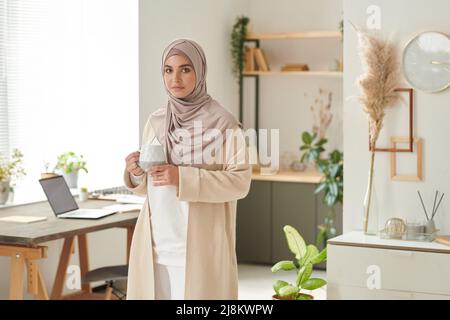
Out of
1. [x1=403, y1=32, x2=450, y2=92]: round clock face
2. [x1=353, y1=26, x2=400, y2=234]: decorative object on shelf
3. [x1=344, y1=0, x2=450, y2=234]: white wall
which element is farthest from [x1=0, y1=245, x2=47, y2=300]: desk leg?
[x1=403, y1=32, x2=450, y2=92]: round clock face

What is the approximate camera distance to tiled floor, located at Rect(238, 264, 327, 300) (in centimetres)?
534

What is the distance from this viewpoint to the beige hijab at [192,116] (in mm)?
2768

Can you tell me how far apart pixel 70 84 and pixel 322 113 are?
86.4 inches

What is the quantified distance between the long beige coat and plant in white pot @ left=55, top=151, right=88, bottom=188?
2.23 m

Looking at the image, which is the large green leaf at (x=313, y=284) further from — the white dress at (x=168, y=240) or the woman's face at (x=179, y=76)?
the woman's face at (x=179, y=76)

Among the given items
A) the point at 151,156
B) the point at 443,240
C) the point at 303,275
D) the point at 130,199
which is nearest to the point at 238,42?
the point at 130,199

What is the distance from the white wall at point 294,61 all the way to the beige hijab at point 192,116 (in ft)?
12.3

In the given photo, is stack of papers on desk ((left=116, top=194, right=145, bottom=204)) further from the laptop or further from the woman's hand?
the woman's hand

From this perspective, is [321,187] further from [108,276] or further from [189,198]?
[189,198]

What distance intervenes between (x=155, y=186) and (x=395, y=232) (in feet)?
4.80

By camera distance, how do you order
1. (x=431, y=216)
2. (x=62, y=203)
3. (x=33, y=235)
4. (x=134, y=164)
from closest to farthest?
(x=134, y=164) < (x=33, y=235) < (x=431, y=216) < (x=62, y=203)

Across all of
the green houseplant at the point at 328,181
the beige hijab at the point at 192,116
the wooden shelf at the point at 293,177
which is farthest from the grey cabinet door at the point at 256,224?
the beige hijab at the point at 192,116

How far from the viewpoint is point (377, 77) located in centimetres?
382
